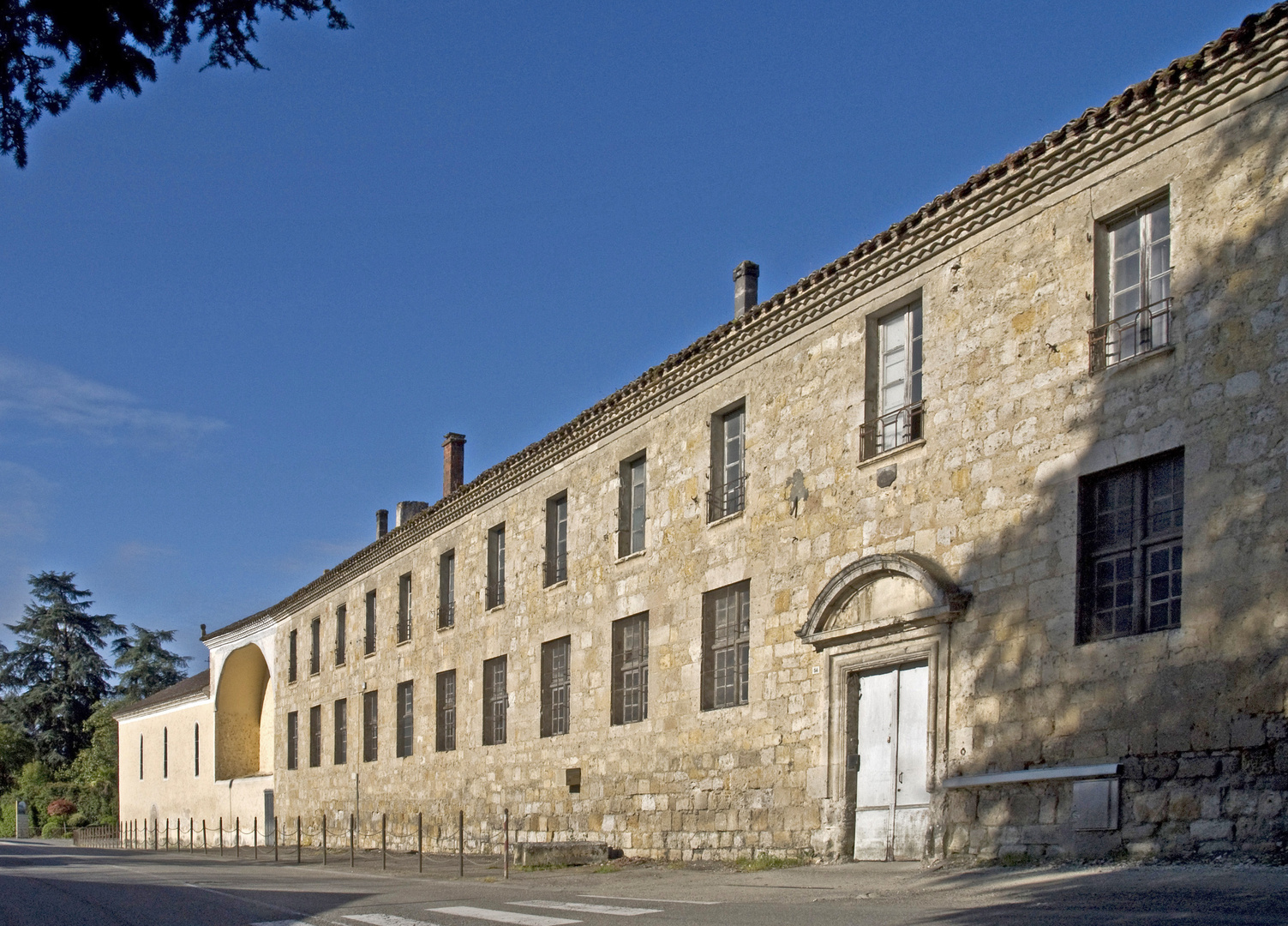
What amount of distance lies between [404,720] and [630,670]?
1061 cm

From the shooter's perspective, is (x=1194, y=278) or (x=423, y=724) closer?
(x=1194, y=278)

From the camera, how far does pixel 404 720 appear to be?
1131 inches

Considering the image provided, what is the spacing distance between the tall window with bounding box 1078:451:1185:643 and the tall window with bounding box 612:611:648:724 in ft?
27.8

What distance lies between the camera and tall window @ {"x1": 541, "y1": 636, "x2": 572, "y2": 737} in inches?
856

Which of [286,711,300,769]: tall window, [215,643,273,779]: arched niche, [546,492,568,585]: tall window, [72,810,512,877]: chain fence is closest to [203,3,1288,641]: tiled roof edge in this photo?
[546,492,568,585]: tall window

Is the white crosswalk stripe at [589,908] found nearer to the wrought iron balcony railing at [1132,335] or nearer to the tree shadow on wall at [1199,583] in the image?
the tree shadow on wall at [1199,583]

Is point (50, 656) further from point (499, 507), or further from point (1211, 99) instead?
point (1211, 99)

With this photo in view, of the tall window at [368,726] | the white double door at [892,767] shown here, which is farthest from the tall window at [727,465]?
the tall window at [368,726]

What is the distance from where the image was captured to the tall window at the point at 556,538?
73.7 ft

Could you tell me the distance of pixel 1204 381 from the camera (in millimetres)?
10961

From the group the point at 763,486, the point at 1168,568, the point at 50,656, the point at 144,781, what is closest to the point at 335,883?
the point at 763,486

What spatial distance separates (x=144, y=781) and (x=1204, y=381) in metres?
46.4

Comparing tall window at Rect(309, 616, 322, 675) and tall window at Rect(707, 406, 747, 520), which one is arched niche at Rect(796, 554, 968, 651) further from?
tall window at Rect(309, 616, 322, 675)

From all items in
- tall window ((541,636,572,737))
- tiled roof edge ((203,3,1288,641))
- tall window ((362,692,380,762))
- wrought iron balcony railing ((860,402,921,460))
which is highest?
tiled roof edge ((203,3,1288,641))
